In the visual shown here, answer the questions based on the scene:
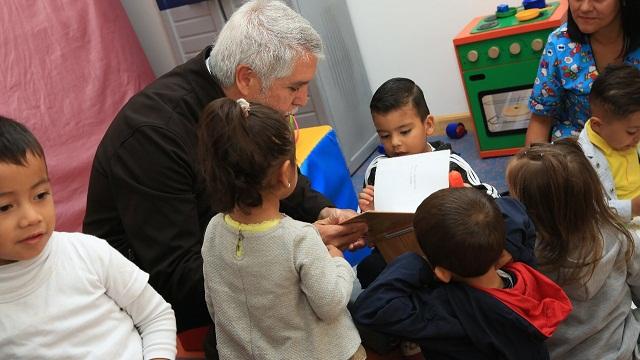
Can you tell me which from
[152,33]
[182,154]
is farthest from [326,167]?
[152,33]

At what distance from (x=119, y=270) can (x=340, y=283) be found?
0.44 m

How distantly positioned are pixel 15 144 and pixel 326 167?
1.28 metres

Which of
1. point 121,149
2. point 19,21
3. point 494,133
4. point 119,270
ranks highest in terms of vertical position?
point 19,21

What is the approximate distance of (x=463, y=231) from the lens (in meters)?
1.01

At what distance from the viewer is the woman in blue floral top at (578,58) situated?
72.2 inches

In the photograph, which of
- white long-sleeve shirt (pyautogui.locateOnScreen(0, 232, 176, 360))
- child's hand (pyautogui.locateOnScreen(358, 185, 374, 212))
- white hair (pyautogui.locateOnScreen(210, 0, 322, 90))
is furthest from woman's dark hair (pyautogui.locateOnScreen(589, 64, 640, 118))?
white long-sleeve shirt (pyautogui.locateOnScreen(0, 232, 176, 360))

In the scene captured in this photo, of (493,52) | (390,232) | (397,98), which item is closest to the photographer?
(390,232)

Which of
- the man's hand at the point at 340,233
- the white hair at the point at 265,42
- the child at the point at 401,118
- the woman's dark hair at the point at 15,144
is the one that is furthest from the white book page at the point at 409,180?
the woman's dark hair at the point at 15,144

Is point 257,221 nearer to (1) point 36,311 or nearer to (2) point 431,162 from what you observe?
(1) point 36,311

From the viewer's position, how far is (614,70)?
5.42 ft

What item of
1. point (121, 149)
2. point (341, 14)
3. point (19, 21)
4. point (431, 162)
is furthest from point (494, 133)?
point (19, 21)

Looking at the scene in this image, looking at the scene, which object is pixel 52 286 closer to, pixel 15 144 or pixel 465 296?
pixel 15 144

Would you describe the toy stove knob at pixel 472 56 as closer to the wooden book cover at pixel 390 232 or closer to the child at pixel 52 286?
the wooden book cover at pixel 390 232

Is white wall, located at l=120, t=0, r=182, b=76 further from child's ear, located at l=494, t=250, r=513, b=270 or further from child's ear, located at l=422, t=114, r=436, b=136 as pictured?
child's ear, located at l=494, t=250, r=513, b=270
